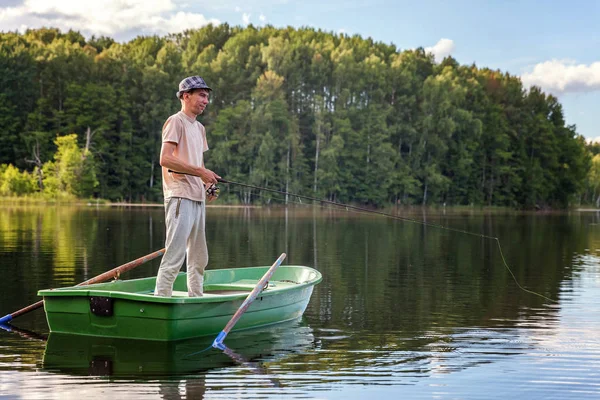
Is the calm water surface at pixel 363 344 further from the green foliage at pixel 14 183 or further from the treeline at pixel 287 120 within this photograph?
the treeline at pixel 287 120

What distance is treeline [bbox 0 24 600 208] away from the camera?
69688 mm

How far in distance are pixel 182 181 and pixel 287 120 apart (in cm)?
6346

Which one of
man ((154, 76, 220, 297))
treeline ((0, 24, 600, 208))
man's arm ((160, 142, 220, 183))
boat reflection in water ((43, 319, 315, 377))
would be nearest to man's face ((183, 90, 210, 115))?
man ((154, 76, 220, 297))

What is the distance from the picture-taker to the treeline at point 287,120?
69.7 meters

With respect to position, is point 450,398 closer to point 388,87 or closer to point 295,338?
point 295,338

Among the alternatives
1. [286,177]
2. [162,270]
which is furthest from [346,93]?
[162,270]

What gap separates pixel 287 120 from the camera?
7238cm

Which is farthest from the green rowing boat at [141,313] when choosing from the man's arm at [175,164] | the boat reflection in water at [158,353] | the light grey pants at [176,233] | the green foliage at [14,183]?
the green foliage at [14,183]

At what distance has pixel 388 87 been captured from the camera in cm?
7981

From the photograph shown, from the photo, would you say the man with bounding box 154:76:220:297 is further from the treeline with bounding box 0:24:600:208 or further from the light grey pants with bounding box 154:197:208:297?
the treeline with bounding box 0:24:600:208

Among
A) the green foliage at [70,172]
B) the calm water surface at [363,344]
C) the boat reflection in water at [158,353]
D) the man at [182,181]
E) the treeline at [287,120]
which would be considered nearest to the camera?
the calm water surface at [363,344]

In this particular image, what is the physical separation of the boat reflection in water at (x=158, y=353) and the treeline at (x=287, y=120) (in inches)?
2154

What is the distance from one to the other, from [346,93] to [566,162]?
3254 centimetres

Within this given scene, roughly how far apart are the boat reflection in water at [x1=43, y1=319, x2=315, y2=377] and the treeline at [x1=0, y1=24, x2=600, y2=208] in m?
54.7
